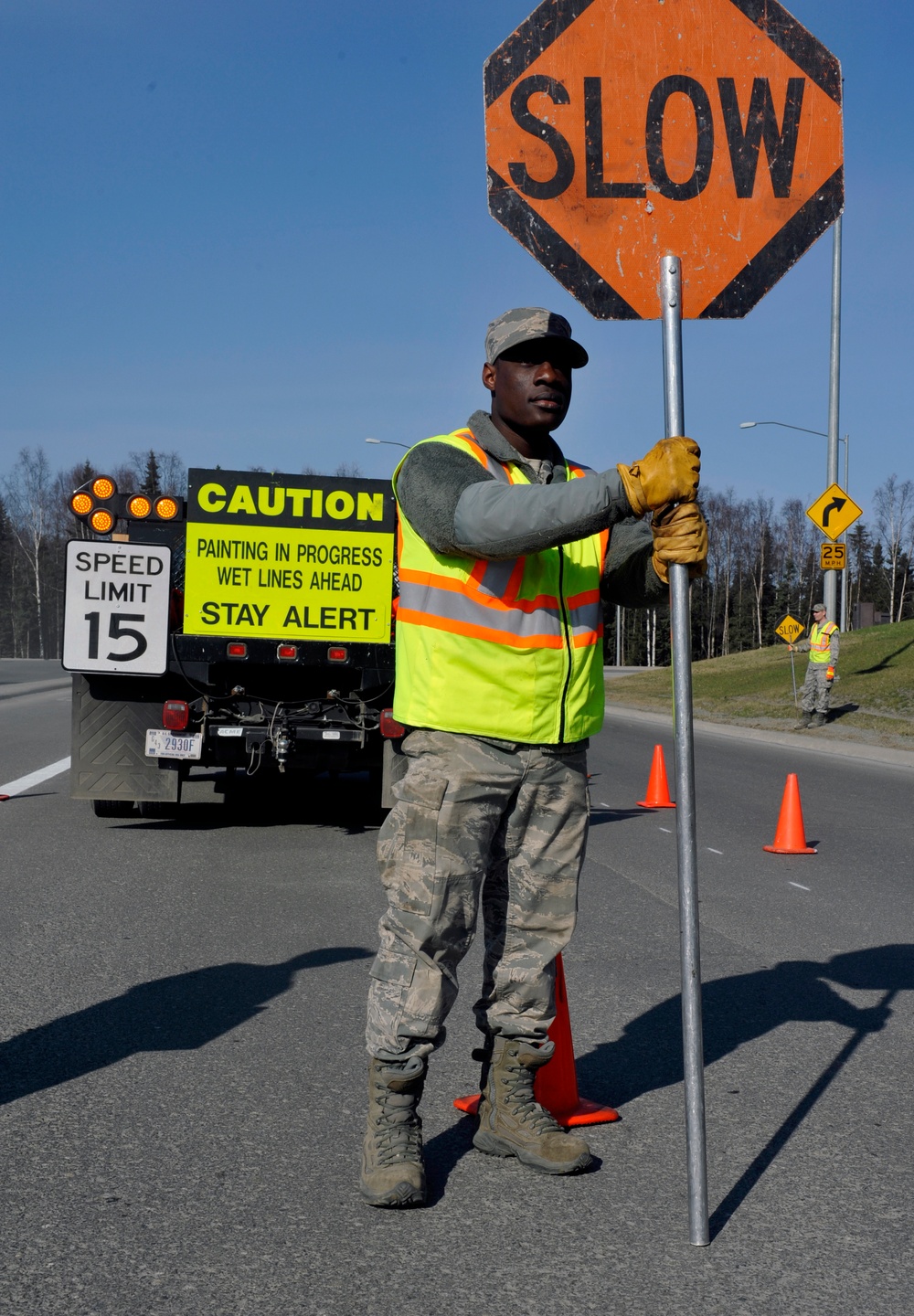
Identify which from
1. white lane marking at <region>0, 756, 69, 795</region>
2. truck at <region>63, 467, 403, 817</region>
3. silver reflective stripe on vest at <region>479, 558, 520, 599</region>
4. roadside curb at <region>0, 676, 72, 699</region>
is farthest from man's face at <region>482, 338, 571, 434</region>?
roadside curb at <region>0, 676, 72, 699</region>

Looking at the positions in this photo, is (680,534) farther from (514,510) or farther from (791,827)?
(791,827)

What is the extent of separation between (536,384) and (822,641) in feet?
66.5

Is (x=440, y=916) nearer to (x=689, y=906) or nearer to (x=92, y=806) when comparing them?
(x=689, y=906)

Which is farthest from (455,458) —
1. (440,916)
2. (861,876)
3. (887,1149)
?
(861,876)

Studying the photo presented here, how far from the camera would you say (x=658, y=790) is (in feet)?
41.7

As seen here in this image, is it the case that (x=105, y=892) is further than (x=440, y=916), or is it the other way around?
(x=105, y=892)

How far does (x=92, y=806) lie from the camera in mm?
11195

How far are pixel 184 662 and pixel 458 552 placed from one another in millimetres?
6999

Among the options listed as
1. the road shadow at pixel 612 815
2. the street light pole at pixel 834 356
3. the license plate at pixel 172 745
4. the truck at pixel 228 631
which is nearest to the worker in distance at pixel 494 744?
the truck at pixel 228 631

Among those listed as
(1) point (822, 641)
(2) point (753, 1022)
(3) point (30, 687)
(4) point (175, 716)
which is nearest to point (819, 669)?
(1) point (822, 641)

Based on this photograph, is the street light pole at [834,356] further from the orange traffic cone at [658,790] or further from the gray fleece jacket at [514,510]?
the gray fleece jacket at [514,510]

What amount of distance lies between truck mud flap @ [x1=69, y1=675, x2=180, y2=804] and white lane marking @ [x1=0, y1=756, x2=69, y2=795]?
2.23 meters

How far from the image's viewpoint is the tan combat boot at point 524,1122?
3.45m

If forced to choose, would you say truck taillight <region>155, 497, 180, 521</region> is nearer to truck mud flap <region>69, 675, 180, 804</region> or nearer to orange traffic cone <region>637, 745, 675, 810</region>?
truck mud flap <region>69, 675, 180, 804</region>
